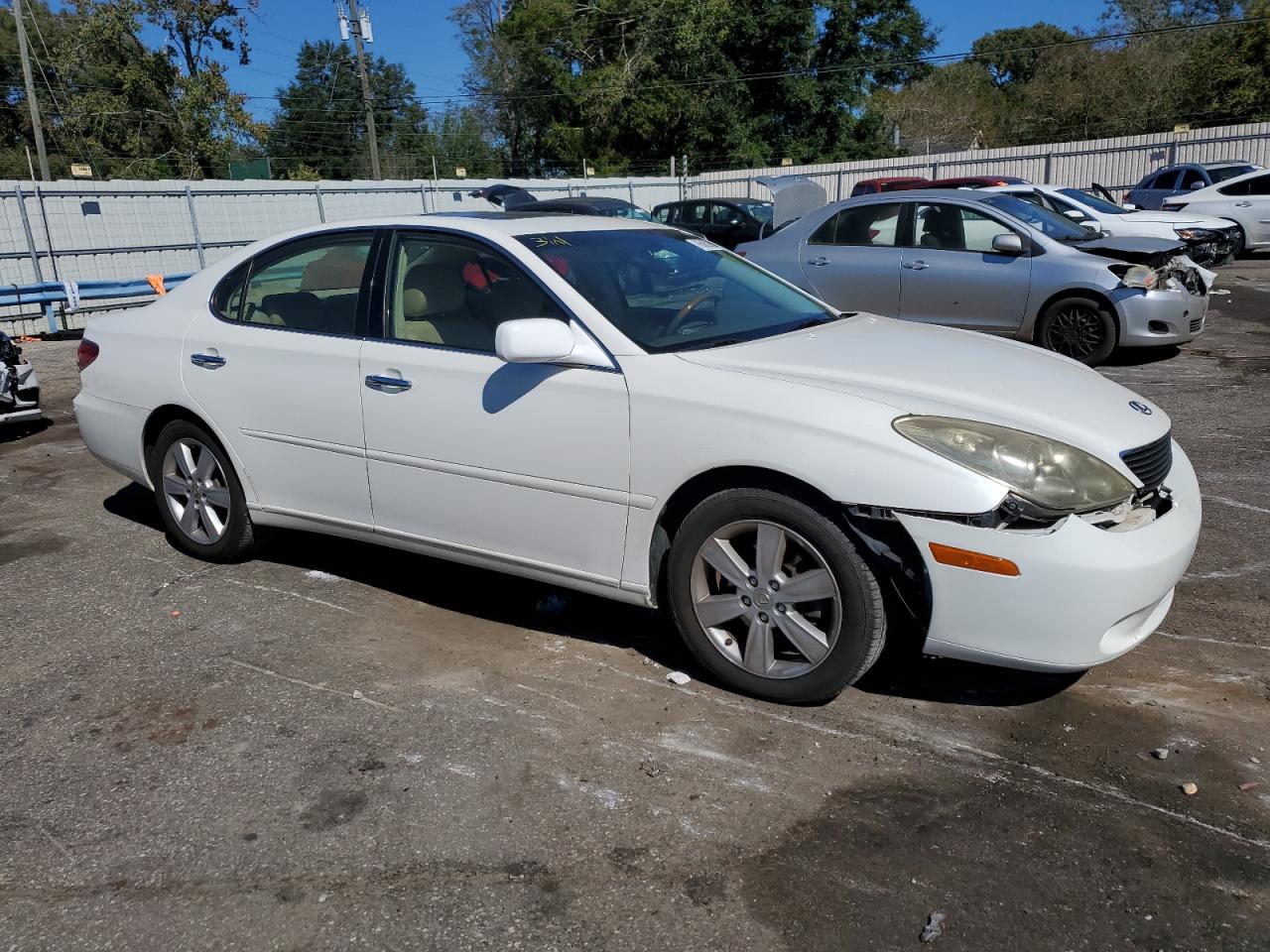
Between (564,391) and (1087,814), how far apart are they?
Answer: 2114 mm

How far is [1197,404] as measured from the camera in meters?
8.03

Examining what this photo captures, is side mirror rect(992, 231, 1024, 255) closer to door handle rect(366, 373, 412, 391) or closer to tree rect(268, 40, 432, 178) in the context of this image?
door handle rect(366, 373, 412, 391)

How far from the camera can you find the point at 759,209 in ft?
74.7

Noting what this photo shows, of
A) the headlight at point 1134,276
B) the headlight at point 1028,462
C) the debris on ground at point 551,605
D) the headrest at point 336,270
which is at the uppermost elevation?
the headrest at point 336,270

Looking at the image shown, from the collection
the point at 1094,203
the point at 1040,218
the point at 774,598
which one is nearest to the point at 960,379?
the point at 774,598

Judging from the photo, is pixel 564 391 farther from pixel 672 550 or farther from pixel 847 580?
pixel 847 580

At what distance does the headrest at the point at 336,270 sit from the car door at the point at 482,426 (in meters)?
0.19

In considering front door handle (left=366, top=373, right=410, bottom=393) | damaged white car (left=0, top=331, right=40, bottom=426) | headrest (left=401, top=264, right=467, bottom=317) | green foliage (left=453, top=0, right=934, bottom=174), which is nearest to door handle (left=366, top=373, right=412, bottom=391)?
front door handle (left=366, top=373, right=410, bottom=393)

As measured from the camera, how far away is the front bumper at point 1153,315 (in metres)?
9.29

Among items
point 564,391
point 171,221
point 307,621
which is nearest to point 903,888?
point 564,391

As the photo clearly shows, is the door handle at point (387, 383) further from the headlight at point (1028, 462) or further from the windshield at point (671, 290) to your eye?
the headlight at point (1028, 462)

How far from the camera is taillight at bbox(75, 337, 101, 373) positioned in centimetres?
534

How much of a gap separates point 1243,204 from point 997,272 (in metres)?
13.3

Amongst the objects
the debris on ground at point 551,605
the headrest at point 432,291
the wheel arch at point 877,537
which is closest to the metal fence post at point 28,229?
the headrest at point 432,291
